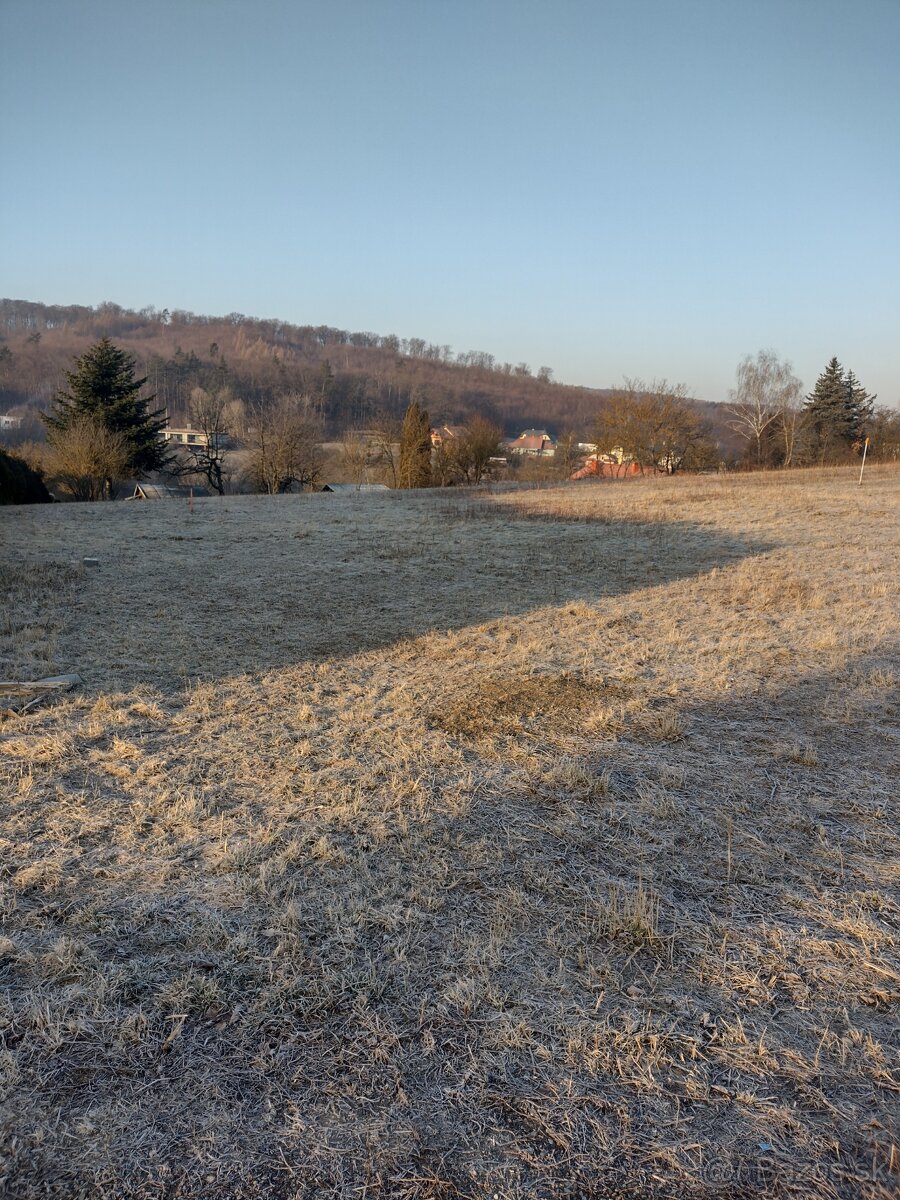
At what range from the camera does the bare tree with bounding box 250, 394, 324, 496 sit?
3434cm

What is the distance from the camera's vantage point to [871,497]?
17.5 metres

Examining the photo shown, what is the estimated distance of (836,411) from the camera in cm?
4116

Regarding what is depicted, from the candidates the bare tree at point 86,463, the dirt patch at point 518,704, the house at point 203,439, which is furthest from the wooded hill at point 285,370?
the dirt patch at point 518,704

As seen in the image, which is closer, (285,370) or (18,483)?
(18,483)

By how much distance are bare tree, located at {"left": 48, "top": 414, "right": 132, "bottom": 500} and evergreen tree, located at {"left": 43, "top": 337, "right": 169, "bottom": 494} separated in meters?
3.71

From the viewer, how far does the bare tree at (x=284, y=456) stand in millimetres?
34344

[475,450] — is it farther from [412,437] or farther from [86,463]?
[86,463]

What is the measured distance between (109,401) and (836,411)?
40.0 metres

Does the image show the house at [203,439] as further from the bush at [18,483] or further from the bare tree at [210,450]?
the bush at [18,483]

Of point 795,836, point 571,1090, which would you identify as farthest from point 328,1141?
point 795,836

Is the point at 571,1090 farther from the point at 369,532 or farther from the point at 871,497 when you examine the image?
the point at 871,497

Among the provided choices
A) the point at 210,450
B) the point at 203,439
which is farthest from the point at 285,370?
the point at 210,450

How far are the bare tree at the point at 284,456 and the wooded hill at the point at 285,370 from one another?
925 inches

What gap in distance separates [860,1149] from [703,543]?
442 inches
